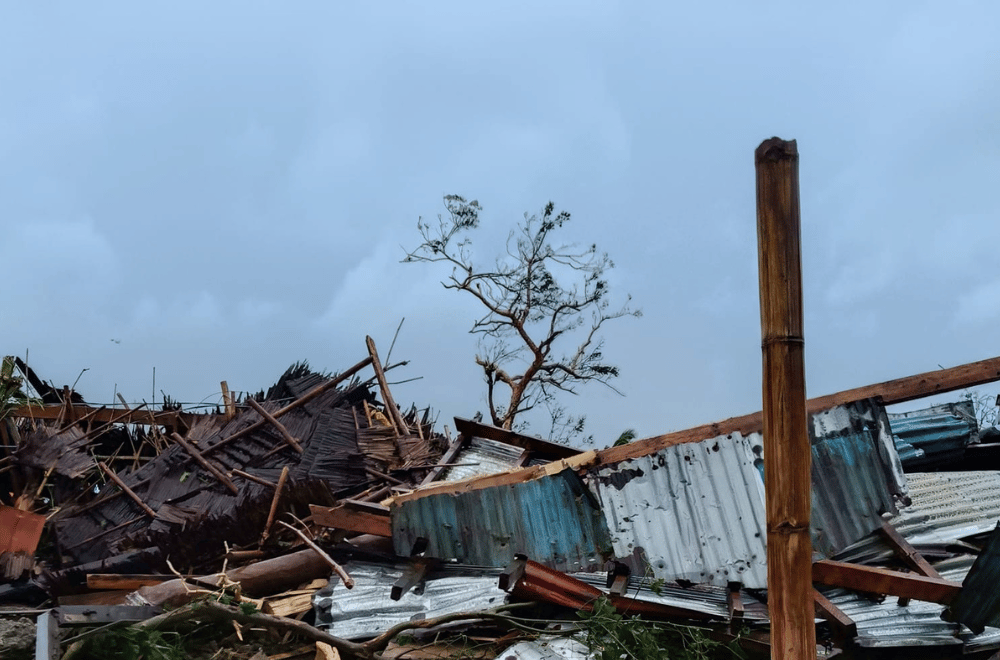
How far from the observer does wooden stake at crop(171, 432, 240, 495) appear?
943 centimetres

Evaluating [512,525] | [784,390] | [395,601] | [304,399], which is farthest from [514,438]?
[784,390]

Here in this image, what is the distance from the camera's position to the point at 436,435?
11156mm

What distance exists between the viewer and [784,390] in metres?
3.31

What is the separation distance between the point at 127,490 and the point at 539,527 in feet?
18.1

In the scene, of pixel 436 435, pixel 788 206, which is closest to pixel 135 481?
pixel 436 435

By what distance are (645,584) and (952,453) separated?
11.4 ft

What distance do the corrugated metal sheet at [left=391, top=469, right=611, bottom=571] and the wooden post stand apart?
12.1 feet

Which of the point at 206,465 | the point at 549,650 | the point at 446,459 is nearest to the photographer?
the point at 549,650

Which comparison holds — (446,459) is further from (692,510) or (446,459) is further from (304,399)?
(692,510)

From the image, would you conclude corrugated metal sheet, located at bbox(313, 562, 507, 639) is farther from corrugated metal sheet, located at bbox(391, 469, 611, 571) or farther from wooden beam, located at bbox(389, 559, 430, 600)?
corrugated metal sheet, located at bbox(391, 469, 611, 571)

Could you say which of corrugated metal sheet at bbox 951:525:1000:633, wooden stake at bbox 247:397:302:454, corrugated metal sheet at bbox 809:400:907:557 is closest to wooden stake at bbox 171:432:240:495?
wooden stake at bbox 247:397:302:454

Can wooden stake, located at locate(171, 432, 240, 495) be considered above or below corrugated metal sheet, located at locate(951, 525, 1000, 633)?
above

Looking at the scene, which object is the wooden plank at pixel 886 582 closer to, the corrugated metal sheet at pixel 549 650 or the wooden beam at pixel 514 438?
the corrugated metal sheet at pixel 549 650

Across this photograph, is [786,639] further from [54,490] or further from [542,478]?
[54,490]
